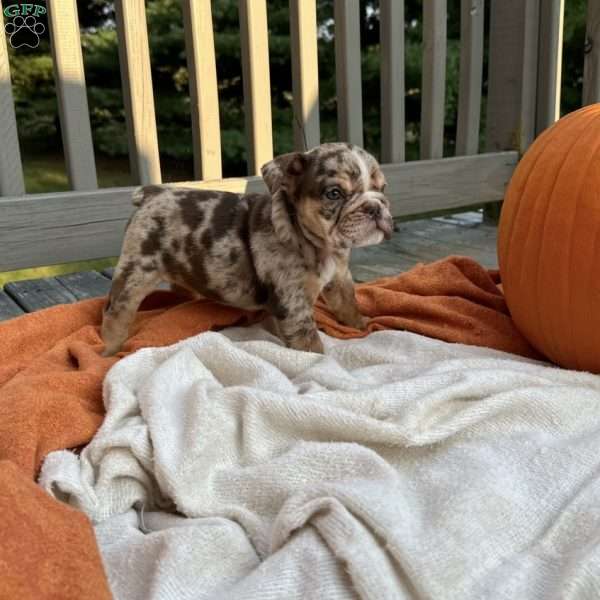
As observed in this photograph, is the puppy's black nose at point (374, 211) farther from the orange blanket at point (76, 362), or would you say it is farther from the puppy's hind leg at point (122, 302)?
the puppy's hind leg at point (122, 302)

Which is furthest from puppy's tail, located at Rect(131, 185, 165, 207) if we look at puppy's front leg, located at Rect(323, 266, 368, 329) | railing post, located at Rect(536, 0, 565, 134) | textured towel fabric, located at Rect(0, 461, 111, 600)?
railing post, located at Rect(536, 0, 565, 134)

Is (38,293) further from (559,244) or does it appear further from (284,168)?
(559,244)

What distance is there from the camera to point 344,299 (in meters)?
3.18

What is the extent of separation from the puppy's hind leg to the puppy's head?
65 cm

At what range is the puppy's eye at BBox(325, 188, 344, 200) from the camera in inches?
108

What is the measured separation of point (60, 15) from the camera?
347cm

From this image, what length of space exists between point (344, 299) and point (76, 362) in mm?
1219

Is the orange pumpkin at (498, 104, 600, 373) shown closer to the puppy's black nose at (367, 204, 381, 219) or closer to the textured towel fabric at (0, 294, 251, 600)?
the puppy's black nose at (367, 204, 381, 219)

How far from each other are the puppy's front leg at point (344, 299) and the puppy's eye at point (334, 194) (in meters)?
0.45

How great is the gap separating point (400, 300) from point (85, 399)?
5.04ft

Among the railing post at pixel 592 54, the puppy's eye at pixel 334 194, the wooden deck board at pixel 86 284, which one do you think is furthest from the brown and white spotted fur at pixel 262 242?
the railing post at pixel 592 54

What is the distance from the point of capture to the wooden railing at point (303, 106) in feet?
11.7

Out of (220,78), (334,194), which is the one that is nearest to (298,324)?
(334,194)

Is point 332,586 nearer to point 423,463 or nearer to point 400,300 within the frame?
point 423,463
